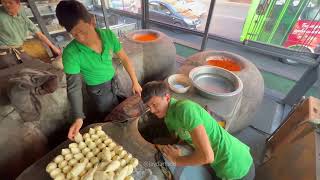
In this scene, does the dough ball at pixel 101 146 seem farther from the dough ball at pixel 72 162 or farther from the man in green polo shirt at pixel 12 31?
the man in green polo shirt at pixel 12 31

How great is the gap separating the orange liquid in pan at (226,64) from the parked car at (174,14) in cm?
402

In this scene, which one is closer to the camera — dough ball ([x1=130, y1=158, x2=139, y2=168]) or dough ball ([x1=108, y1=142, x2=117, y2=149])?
dough ball ([x1=130, y1=158, x2=139, y2=168])

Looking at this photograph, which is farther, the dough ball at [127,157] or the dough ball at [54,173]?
the dough ball at [127,157]

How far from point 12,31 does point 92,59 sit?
1.94 m

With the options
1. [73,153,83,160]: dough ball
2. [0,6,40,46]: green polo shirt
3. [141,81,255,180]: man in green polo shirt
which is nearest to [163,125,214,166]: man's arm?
[141,81,255,180]: man in green polo shirt

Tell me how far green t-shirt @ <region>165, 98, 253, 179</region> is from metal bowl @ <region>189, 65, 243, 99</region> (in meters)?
0.67

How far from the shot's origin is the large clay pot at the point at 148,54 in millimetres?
3068

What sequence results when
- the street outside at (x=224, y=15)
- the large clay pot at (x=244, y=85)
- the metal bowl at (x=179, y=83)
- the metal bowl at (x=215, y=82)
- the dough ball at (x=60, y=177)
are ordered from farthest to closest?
the street outside at (x=224, y=15), the large clay pot at (x=244, y=85), the metal bowl at (x=179, y=83), the metal bowl at (x=215, y=82), the dough ball at (x=60, y=177)

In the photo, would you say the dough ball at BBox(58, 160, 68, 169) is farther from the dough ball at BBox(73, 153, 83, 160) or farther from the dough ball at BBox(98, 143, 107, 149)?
the dough ball at BBox(98, 143, 107, 149)

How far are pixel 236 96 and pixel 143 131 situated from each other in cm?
111

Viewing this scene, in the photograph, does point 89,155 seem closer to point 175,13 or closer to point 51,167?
point 51,167

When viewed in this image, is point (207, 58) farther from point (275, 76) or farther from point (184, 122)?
point (275, 76)

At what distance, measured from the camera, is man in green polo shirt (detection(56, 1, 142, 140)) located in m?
1.30

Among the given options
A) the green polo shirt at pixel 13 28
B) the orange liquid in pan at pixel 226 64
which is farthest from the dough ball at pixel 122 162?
the green polo shirt at pixel 13 28
